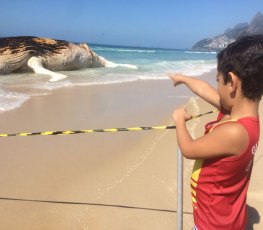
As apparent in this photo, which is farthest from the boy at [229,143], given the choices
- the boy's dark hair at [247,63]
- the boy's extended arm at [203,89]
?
the boy's extended arm at [203,89]

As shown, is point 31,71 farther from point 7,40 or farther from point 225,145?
point 225,145

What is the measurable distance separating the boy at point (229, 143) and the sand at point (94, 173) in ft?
3.06

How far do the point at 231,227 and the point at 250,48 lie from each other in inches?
31.8

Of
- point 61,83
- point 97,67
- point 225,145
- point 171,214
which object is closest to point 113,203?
point 171,214

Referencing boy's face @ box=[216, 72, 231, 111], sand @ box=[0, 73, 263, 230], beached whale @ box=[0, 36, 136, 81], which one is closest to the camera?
boy's face @ box=[216, 72, 231, 111]

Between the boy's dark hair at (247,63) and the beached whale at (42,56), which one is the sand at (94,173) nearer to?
the boy's dark hair at (247,63)

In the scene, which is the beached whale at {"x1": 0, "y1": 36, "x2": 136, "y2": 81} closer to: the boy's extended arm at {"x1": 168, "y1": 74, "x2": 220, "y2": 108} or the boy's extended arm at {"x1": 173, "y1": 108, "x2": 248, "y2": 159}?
the boy's extended arm at {"x1": 168, "y1": 74, "x2": 220, "y2": 108}

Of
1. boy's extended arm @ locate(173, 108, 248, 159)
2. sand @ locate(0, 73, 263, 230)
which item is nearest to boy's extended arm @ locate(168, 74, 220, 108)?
boy's extended arm @ locate(173, 108, 248, 159)

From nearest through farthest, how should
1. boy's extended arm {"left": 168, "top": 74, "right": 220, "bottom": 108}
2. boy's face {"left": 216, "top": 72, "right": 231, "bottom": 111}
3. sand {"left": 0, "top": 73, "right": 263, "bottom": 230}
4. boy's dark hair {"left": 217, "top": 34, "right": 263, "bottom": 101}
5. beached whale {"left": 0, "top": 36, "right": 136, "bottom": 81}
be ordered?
boy's dark hair {"left": 217, "top": 34, "right": 263, "bottom": 101} < boy's face {"left": 216, "top": 72, "right": 231, "bottom": 111} < boy's extended arm {"left": 168, "top": 74, "right": 220, "bottom": 108} < sand {"left": 0, "top": 73, "right": 263, "bottom": 230} < beached whale {"left": 0, "top": 36, "right": 136, "bottom": 81}

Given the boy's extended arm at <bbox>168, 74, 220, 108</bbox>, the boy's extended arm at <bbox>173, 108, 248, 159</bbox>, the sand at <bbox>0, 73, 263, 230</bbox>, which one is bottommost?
the sand at <bbox>0, 73, 263, 230</bbox>

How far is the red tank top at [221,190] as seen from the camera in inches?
66.7

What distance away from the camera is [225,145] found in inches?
63.4

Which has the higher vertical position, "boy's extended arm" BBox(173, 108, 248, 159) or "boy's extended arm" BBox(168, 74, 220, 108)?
"boy's extended arm" BBox(168, 74, 220, 108)

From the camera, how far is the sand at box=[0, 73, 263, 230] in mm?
2756
